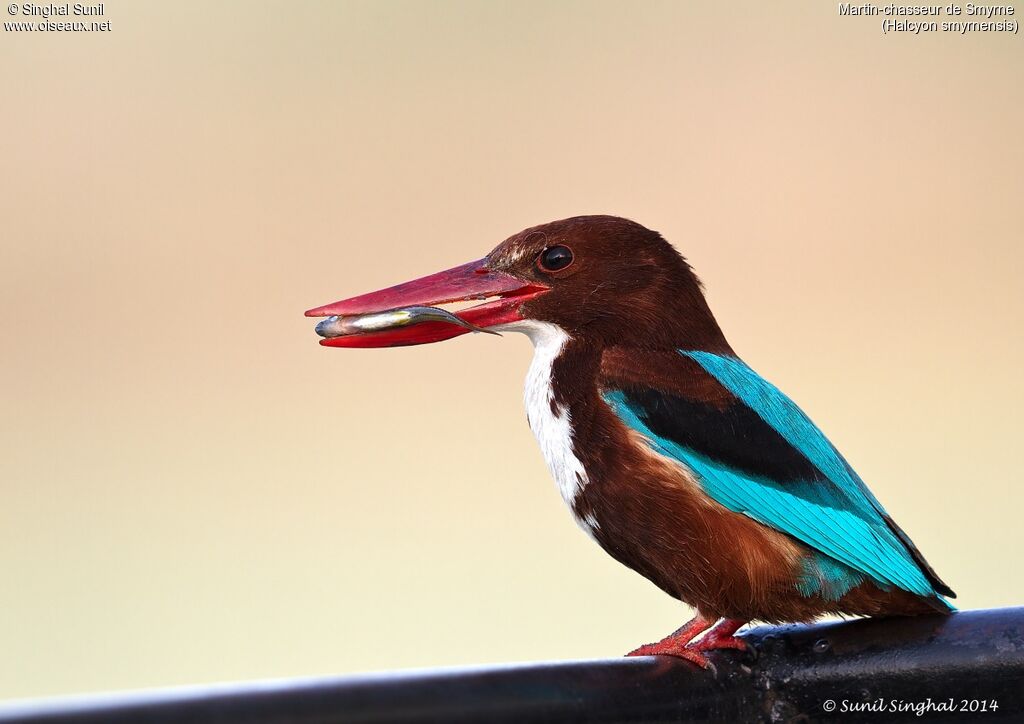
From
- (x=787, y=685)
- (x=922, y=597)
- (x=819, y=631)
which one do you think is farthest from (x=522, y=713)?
(x=922, y=597)

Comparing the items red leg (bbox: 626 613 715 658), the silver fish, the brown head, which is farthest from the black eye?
red leg (bbox: 626 613 715 658)

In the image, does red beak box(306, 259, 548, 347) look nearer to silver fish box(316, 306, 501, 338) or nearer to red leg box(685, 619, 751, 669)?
silver fish box(316, 306, 501, 338)

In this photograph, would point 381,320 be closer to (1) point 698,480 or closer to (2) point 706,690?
(1) point 698,480

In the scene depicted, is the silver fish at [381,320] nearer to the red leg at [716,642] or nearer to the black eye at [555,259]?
the black eye at [555,259]

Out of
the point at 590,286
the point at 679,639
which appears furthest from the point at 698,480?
the point at 590,286

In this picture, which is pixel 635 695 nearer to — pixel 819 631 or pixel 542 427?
pixel 819 631

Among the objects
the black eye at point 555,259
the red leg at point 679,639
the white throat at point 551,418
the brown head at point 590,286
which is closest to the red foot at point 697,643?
the red leg at point 679,639

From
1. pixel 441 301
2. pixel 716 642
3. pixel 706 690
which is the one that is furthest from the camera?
pixel 441 301
